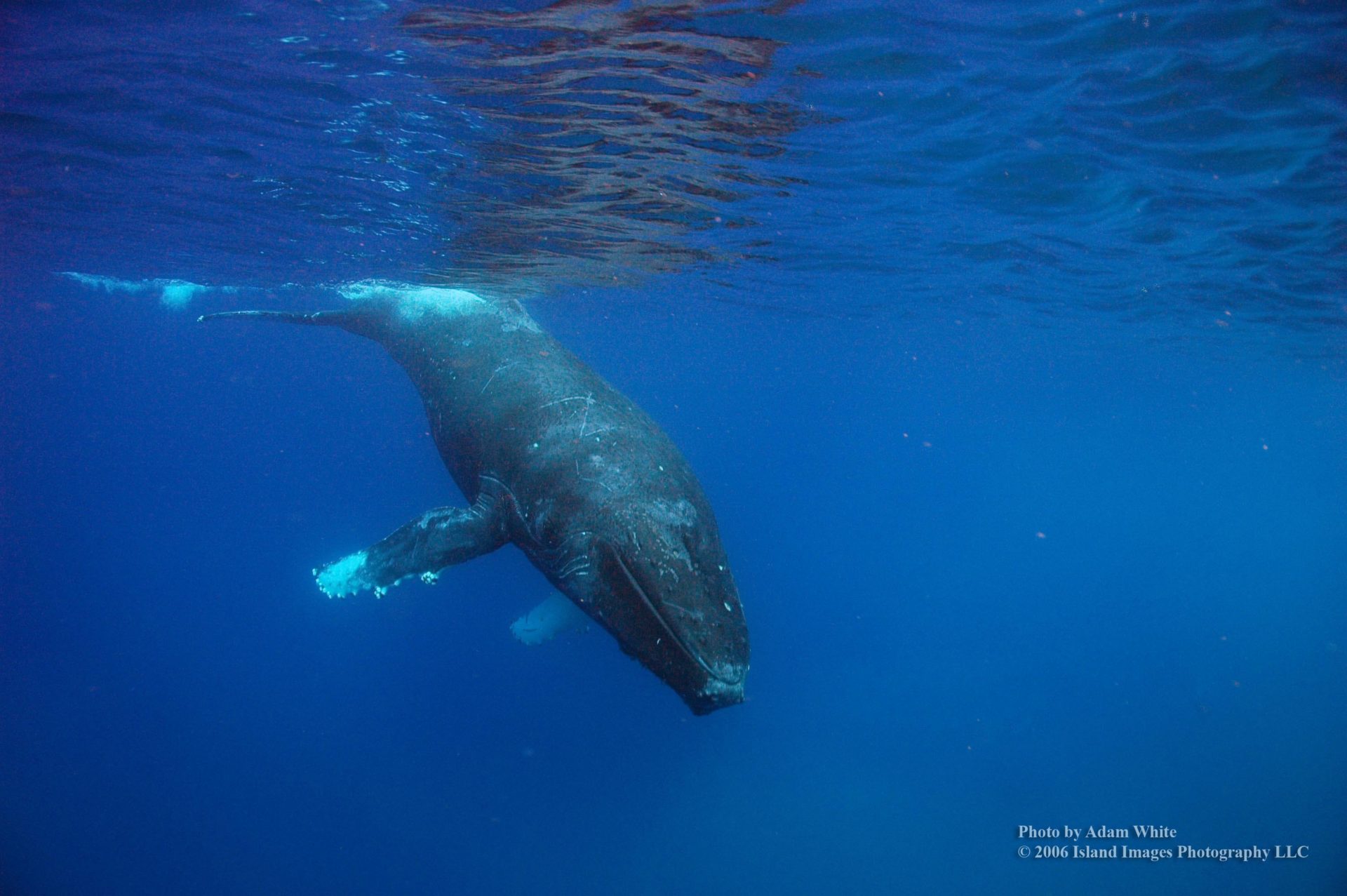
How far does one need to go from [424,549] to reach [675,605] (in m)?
3.17

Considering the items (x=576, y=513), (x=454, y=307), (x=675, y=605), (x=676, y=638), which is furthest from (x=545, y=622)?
(x=454, y=307)

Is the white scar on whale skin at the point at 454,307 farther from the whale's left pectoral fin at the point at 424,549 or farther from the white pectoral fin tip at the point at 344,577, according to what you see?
the white pectoral fin tip at the point at 344,577

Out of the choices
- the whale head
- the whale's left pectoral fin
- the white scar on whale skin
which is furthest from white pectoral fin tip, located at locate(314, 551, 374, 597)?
the white scar on whale skin

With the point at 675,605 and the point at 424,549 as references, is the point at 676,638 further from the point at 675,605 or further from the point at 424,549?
the point at 424,549

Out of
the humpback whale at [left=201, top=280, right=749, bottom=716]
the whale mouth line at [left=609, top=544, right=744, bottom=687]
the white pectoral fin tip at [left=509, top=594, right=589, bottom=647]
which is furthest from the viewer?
the white pectoral fin tip at [left=509, top=594, right=589, bottom=647]

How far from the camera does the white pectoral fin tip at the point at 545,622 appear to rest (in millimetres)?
8492

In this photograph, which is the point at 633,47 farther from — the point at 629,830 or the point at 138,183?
the point at 629,830

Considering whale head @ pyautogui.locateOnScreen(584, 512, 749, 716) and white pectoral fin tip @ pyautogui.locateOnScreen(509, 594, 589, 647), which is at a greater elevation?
whale head @ pyautogui.locateOnScreen(584, 512, 749, 716)

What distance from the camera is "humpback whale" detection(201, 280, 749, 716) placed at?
16.3 feet

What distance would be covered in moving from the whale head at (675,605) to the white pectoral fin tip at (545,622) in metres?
Result: 3.15

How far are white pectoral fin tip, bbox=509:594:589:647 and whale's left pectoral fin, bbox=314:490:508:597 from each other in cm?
182

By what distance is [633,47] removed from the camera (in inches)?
283

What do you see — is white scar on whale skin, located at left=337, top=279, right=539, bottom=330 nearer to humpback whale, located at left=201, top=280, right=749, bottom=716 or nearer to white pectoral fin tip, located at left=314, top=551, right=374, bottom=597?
humpback whale, located at left=201, top=280, right=749, bottom=716

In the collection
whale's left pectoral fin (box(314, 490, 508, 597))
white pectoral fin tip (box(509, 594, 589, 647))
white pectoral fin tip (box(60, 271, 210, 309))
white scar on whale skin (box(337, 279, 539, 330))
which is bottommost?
white pectoral fin tip (box(60, 271, 210, 309))
